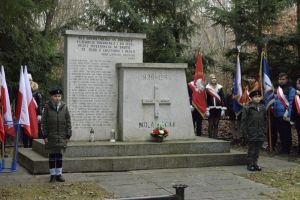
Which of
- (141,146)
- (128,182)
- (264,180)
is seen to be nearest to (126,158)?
(141,146)

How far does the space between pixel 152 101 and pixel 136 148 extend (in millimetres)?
1367

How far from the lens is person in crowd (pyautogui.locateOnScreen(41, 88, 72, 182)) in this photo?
9.38 m

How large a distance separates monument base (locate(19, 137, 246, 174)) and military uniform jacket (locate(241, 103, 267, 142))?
93cm

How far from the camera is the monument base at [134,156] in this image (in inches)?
412

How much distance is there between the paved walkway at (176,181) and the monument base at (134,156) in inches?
9.4

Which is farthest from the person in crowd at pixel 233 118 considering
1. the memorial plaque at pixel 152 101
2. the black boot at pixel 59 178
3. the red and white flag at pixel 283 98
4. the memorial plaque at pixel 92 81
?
the black boot at pixel 59 178

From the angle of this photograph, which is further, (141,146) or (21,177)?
(141,146)

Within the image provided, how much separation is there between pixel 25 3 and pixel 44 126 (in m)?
2.36

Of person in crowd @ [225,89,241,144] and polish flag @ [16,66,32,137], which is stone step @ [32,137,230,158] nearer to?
polish flag @ [16,66,32,137]

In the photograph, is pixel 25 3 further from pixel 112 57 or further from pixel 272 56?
pixel 272 56

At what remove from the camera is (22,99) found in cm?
1041

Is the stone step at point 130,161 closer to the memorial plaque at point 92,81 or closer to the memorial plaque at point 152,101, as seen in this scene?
the memorial plaque at point 152,101

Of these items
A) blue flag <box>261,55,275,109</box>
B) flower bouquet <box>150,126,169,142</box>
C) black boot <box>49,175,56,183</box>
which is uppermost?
blue flag <box>261,55,275,109</box>

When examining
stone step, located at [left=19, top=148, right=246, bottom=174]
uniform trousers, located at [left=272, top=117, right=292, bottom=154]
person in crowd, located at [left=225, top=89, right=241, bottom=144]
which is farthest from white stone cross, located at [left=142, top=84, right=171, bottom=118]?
person in crowd, located at [left=225, top=89, right=241, bottom=144]
